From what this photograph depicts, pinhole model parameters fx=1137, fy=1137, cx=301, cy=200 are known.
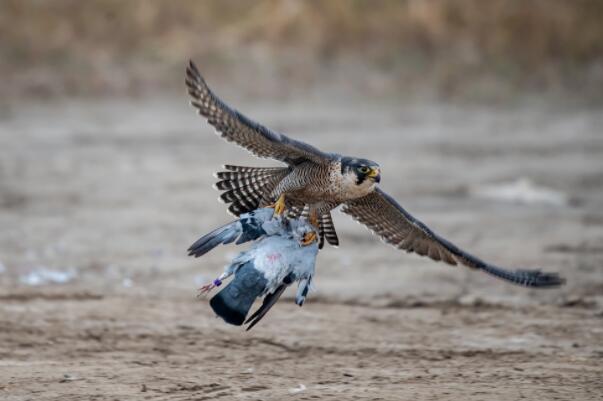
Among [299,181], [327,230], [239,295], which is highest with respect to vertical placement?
[299,181]

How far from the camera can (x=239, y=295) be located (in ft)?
16.1

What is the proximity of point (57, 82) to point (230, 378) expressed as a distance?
11172mm

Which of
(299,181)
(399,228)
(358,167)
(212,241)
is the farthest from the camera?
(399,228)

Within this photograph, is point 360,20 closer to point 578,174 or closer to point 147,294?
point 578,174

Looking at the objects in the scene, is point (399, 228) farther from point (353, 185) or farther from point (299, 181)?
point (299, 181)

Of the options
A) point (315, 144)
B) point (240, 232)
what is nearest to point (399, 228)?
point (240, 232)

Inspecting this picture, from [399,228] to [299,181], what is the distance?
0.87 metres

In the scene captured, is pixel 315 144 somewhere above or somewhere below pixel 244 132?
above

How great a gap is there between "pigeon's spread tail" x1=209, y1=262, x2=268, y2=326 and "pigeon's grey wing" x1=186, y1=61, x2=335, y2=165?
2.65ft

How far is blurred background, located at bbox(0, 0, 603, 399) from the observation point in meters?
7.07

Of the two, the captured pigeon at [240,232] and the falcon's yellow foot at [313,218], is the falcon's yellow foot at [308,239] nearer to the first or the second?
the captured pigeon at [240,232]

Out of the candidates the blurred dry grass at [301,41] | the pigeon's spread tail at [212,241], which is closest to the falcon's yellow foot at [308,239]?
the pigeon's spread tail at [212,241]

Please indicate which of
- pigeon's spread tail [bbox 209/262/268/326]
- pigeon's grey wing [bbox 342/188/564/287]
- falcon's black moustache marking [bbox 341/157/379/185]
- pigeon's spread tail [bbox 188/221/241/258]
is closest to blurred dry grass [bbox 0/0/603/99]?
pigeon's grey wing [bbox 342/188/564/287]

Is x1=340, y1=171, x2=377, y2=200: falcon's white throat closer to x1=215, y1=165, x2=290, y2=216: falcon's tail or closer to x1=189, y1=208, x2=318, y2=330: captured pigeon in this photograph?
x1=215, y1=165, x2=290, y2=216: falcon's tail
